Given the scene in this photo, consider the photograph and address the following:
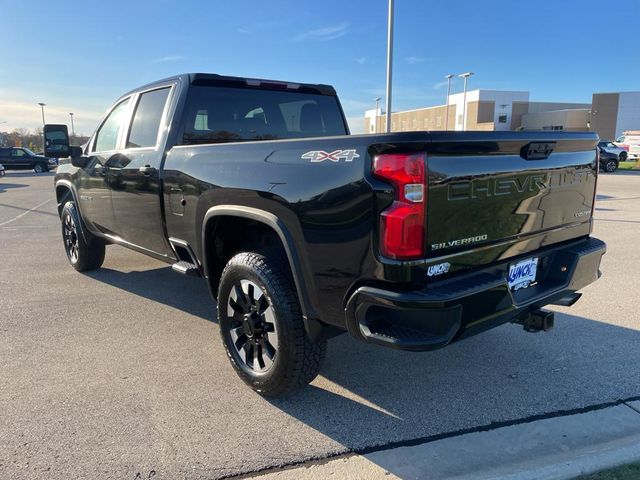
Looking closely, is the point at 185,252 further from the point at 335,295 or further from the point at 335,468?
the point at 335,468

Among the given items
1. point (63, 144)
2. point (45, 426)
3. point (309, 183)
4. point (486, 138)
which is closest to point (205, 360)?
point (45, 426)

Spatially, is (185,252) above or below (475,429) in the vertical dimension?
above

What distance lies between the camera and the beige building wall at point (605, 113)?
201 feet

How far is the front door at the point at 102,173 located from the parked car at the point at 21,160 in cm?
3351

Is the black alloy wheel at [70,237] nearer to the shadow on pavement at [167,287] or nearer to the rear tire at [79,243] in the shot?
the rear tire at [79,243]

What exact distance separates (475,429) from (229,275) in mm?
1742

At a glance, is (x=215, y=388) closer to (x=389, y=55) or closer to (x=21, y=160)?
(x=389, y=55)

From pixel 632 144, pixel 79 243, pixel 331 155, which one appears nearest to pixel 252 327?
pixel 331 155

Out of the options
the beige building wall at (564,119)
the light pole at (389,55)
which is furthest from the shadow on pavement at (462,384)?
the beige building wall at (564,119)

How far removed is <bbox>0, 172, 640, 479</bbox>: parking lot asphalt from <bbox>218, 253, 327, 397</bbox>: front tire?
0.19 m

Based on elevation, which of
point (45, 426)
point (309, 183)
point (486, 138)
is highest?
point (486, 138)

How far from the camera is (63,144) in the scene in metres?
5.82

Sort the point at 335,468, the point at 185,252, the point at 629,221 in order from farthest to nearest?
the point at 629,221, the point at 185,252, the point at 335,468

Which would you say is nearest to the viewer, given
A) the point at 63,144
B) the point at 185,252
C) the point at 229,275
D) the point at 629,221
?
the point at 229,275
